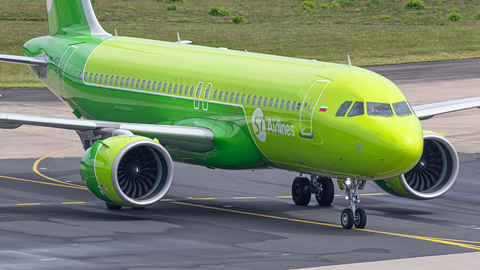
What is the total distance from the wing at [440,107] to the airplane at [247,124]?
7cm

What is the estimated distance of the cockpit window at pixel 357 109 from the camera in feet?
62.7

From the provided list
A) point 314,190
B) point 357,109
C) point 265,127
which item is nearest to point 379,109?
point 357,109

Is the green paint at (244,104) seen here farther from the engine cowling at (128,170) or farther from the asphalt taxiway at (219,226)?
the asphalt taxiway at (219,226)

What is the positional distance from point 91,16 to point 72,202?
34.8 feet

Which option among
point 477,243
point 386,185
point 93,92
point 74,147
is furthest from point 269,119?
point 74,147

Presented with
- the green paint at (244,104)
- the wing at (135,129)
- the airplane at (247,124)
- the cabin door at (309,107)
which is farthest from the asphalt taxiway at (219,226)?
the cabin door at (309,107)

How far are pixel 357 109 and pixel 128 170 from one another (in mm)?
6727

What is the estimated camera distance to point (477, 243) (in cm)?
1831

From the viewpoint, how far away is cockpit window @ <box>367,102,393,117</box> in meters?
19.0

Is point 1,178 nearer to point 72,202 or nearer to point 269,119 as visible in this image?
point 72,202

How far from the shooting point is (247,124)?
21.9 metres

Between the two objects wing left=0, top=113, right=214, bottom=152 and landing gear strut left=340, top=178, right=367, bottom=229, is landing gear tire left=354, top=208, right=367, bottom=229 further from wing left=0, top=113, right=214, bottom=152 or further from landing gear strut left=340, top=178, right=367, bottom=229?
wing left=0, top=113, right=214, bottom=152

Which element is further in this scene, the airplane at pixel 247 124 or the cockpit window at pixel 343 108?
the cockpit window at pixel 343 108

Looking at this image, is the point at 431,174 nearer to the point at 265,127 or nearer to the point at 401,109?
the point at 401,109
